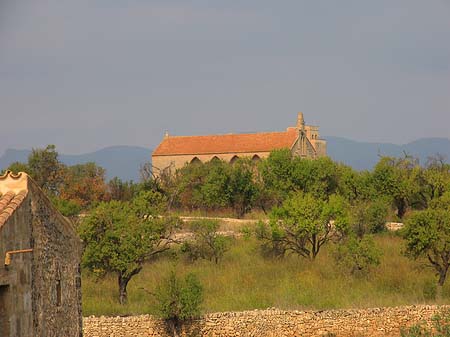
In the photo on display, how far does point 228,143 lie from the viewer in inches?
3374

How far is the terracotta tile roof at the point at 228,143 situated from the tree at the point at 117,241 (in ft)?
159

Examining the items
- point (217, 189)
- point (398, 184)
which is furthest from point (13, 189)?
point (217, 189)

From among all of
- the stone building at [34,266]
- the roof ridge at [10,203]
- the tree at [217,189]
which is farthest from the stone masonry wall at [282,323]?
the tree at [217,189]

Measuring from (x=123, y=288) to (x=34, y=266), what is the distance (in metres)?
20.6

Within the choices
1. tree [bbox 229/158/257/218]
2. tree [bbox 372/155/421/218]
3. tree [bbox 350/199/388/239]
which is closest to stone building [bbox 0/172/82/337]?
tree [bbox 350/199/388/239]

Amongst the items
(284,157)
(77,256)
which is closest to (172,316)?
(77,256)

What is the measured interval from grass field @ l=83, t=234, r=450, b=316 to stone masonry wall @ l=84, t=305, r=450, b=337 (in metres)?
1.01

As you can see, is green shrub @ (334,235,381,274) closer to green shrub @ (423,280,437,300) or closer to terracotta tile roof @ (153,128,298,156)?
green shrub @ (423,280,437,300)

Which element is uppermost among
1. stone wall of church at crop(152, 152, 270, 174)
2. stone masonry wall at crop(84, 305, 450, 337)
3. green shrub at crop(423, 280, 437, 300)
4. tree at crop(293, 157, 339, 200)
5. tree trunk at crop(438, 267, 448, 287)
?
stone wall of church at crop(152, 152, 270, 174)

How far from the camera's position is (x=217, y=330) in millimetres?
28547

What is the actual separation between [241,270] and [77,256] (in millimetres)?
22000

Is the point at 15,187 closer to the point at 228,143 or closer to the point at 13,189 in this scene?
the point at 13,189

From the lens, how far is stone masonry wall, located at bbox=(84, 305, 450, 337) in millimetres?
27797

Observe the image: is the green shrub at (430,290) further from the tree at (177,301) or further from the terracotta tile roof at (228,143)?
the terracotta tile roof at (228,143)
